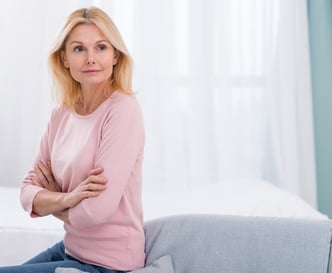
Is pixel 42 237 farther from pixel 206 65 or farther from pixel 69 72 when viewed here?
pixel 206 65

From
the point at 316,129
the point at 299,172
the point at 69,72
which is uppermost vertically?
the point at 69,72

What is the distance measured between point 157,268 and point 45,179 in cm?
42

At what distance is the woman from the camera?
153 cm

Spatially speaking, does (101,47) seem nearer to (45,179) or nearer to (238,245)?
(45,179)

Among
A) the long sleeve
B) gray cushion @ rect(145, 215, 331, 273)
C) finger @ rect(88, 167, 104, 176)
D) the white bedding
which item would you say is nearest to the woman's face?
the long sleeve

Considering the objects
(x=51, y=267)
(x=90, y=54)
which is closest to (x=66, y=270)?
(x=51, y=267)

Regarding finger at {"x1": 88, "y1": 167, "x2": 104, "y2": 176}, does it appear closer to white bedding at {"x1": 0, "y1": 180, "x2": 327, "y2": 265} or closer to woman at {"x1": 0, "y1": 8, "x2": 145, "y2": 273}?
woman at {"x1": 0, "y1": 8, "x2": 145, "y2": 273}

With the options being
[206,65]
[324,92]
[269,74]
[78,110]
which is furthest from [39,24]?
[78,110]

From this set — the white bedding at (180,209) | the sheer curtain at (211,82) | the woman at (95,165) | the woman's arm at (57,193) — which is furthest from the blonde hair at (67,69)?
the sheer curtain at (211,82)

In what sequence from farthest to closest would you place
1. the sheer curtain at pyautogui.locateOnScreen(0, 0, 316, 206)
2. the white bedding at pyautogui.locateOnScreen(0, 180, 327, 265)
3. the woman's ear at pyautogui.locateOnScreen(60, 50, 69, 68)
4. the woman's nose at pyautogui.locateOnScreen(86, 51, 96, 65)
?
the sheer curtain at pyautogui.locateOnScreen(0, 0, 316, 206)
the white bedding at pyautogui.locateOnScreen(0, 180, 327, 265)
the woman's ear at pyautogui.locateOnScreen(60, 50, 69, 68)
the woman's nose at pyautogui.locateOnScreen(86, 51, 96, 65)

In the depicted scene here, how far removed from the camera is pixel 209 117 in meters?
3.37

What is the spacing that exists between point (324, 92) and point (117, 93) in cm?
193

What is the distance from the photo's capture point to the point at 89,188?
1508 mm

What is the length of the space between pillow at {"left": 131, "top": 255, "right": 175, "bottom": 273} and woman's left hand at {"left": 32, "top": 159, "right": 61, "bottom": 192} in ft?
1.20
